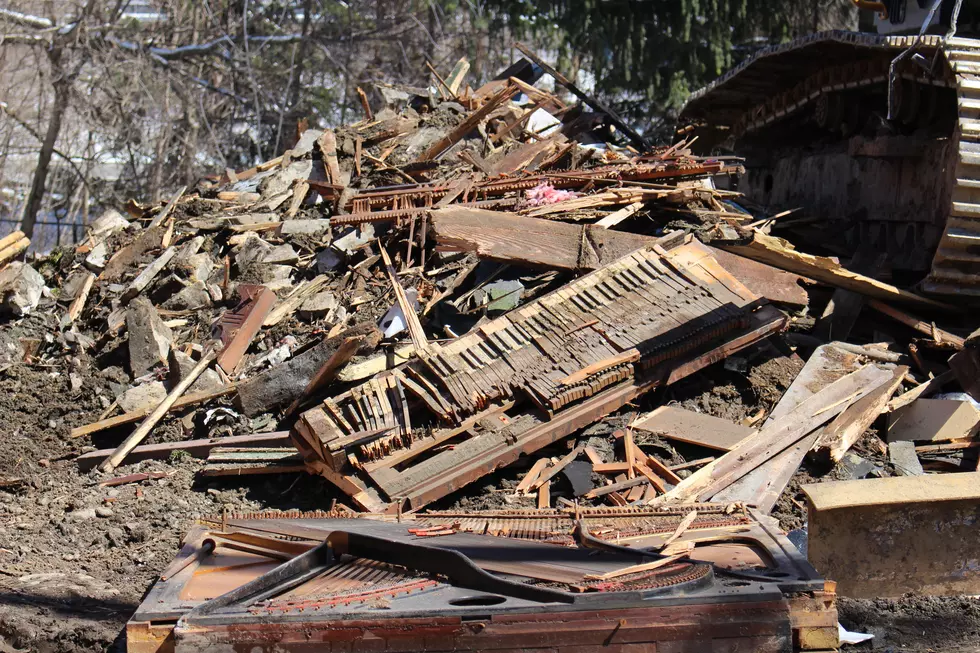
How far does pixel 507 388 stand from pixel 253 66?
12.2 m

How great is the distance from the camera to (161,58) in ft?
43.9

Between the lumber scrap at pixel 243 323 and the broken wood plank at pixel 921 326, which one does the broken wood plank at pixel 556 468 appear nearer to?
the lumber scrap at pixel 243 323

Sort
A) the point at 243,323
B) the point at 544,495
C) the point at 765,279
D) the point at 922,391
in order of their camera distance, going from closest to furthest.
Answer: the point at 544,495
the point at 922,391
the point at 765,279
the point at 243,323

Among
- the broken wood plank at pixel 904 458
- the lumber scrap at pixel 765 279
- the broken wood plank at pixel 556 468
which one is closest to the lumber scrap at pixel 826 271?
the lumber scrap at pixel 765 279

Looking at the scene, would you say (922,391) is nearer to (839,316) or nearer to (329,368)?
(839,316)

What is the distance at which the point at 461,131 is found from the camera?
1004 cm

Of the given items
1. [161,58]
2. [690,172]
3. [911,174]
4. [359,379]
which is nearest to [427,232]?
[359,379]

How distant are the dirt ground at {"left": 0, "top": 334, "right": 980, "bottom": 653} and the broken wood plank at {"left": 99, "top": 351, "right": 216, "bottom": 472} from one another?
97mm

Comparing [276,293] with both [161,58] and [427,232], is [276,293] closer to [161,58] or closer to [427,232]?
[427,232]

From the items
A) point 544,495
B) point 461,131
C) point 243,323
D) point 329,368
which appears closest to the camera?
point 544,495

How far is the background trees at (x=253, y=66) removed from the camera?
1354 centimetres

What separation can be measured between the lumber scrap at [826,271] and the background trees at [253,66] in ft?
28.6

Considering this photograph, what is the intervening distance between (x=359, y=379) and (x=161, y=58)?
903 centimetres

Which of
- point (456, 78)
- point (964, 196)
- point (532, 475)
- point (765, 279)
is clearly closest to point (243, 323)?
point (532, 475)
